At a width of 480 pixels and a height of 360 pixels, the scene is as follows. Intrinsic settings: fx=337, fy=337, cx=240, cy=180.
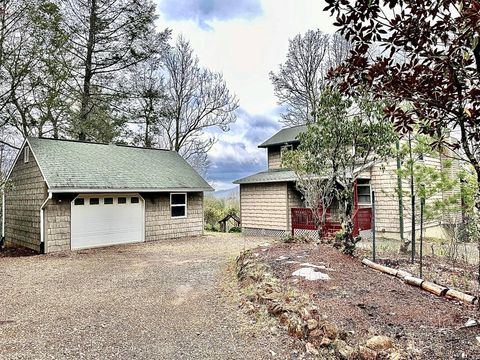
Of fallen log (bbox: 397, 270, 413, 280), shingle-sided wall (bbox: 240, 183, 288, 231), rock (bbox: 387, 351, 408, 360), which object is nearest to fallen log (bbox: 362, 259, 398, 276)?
fallen log (bbox: 397, 270, 413, 280)

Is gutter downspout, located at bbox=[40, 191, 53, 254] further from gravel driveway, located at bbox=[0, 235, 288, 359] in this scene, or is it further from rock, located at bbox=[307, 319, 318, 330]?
rock, located at bbox=[307, 319, 318, 330]

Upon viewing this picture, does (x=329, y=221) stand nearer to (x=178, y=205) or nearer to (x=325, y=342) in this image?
(x=178, y=205)

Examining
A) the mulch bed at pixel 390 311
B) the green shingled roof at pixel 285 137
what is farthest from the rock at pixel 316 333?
the green shingled roof at pixel 285 137

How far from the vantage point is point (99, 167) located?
12977 millimetres

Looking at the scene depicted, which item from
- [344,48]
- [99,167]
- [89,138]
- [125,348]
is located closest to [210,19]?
[99,167]

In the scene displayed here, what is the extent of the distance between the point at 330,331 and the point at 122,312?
323cm

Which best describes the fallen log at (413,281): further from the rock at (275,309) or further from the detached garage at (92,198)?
the detached garage at (92,198)

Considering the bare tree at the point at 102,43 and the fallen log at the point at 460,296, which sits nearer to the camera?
the fallen log at the point at 460,296

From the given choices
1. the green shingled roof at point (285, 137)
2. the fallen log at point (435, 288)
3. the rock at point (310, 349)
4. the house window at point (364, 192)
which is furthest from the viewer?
the green shingled roof at point (285, 137)

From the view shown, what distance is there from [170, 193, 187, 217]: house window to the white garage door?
1517 mm

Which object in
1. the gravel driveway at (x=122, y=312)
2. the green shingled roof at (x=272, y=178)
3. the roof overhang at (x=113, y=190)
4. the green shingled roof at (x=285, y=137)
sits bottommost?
the gravel driveway at (x=122, y=312)

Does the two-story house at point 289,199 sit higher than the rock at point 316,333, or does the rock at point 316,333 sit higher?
the two-story house at point 289,199

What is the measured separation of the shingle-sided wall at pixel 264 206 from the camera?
1492 centimetres

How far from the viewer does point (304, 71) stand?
21.4 m
